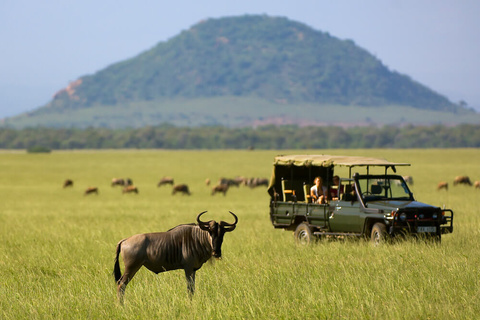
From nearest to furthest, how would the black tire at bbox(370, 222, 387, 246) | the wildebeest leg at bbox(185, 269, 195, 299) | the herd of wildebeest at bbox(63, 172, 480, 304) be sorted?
the herd of wildebeest at bbox(63, 172, 480, 304)
the wildebeest leg at bbox(185, 269, 195, 299)
the black tire at bbox(370, 222, 387, 246)

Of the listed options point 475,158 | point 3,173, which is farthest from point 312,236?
point 475,158

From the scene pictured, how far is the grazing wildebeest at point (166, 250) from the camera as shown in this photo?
11953 millimetres

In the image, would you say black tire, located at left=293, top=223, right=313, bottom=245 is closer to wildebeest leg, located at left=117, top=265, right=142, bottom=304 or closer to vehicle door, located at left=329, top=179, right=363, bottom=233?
vehicle door, located at left=329, top=179, right=363, bottom=233

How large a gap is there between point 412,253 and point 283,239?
6065mm

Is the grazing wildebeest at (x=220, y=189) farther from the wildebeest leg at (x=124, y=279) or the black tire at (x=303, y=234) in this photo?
the wildebeest leg at (x=124, y=279)

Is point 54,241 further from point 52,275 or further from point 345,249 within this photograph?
point 345,249

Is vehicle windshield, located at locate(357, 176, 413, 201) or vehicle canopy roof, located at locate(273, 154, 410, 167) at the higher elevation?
vehicle canopy roof, located at locate(273, 154, 410, 167)

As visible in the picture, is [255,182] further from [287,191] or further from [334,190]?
[334,190]

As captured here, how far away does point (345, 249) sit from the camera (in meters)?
17.7

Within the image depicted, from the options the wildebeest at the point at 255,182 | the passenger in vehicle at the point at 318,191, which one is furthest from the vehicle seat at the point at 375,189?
the wildebeest at the point at 255,182

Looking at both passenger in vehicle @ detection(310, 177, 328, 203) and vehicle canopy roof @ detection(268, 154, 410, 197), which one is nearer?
passenger in vehicle @ detection(310, 177, 328, 203)

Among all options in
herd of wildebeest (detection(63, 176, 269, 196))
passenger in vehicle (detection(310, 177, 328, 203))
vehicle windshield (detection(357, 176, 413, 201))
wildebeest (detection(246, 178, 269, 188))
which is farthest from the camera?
wildebeest (detection(246, 178, 269, 188))

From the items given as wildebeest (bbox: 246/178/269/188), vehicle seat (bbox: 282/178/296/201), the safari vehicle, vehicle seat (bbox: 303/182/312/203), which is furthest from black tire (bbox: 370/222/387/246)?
wildebeest (bbox: 246/178/269/188)

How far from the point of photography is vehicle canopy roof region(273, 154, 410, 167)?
19.1 m
